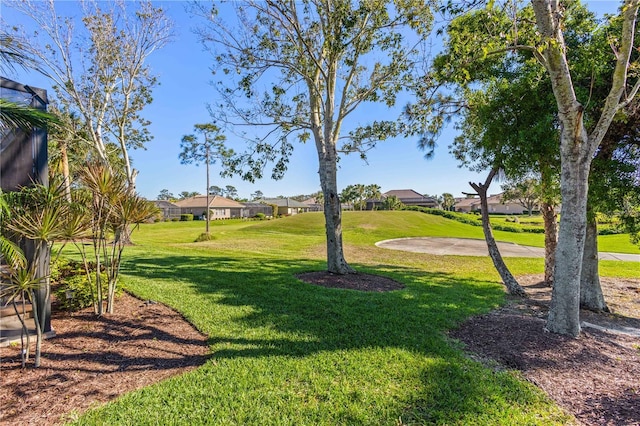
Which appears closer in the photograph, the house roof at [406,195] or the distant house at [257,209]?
the distant house at [257,209]

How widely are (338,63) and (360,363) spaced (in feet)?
28.3

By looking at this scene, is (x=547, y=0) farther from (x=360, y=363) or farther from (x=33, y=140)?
(x=33, y=140)

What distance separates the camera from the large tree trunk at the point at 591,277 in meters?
6.83

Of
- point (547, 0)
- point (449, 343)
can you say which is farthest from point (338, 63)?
point (449, 343)

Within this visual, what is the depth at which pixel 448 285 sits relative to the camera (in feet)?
30.0

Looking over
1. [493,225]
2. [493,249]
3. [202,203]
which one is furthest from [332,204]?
[202,203]

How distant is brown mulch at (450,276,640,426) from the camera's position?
123 inches

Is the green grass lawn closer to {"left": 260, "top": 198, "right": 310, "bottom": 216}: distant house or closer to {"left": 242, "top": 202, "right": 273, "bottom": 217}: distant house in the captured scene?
Answer: {"left": 242, "top": 202, "right": 273, "bottom": 217}: distant house

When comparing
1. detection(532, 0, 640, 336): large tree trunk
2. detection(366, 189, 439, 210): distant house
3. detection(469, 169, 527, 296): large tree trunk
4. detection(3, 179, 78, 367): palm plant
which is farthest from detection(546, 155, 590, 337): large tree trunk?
detection(366, 189, 439, 210): distant house

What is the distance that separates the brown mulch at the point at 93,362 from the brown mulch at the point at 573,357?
3920mm

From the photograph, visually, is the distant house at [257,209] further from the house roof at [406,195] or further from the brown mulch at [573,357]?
the brown mulch at [573,357]

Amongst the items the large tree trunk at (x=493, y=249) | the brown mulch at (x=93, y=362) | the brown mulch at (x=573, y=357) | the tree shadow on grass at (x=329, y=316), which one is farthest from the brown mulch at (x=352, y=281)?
the brown mulch at (x=93, y=362)

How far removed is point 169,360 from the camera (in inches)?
149

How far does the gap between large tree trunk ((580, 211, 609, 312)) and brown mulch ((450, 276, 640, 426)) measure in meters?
0.31
